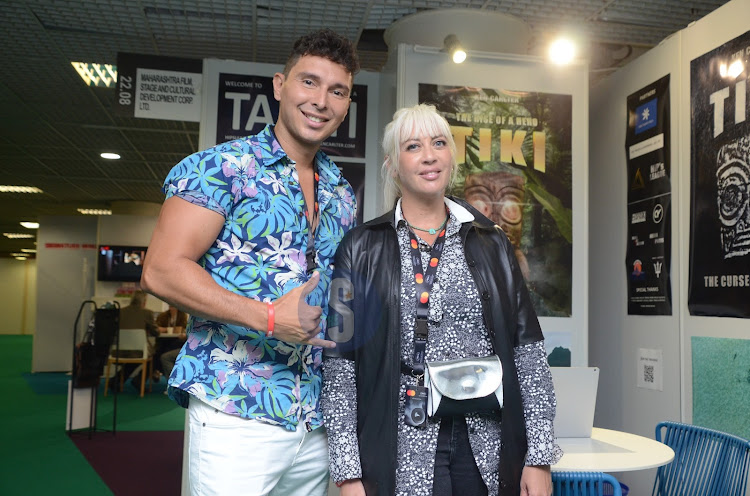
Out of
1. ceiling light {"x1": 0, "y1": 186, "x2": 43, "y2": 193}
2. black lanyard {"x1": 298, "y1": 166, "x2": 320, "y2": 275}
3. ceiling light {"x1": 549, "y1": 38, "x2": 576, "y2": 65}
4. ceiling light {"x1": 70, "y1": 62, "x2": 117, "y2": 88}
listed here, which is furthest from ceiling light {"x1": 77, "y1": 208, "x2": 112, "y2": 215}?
black lanyard {"x1": 298, "y1": 166, "x2": 320, "y2": 275}

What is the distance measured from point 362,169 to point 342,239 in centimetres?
262

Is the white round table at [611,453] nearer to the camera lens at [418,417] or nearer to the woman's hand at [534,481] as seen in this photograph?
the woman's hand at [534,481]

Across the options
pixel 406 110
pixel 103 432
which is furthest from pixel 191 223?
pixel 103 432

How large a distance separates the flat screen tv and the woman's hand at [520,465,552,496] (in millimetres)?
11022

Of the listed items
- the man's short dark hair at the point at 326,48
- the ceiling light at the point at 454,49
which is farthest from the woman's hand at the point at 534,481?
the ceiling light at the point at 454,49

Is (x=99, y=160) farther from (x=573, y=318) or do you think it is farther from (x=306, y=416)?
(x=306, y=416)

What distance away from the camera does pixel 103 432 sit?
7203 mm

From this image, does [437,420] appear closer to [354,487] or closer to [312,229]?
[354,487]

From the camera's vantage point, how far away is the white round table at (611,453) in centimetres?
234

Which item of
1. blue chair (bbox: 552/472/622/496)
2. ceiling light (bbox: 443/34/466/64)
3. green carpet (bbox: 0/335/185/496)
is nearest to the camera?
blue chair (bbox: 552/472/622/496)

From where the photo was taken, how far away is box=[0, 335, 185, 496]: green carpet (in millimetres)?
5086

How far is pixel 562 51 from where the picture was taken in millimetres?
3725

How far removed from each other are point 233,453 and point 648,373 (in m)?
3.07

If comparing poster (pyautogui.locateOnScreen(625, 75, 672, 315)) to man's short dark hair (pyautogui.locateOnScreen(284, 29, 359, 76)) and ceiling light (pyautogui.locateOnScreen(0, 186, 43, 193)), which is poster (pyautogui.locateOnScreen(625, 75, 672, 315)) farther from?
ceiling light (pyautogui.locateOnScreen(0, 186, 43, 193))
